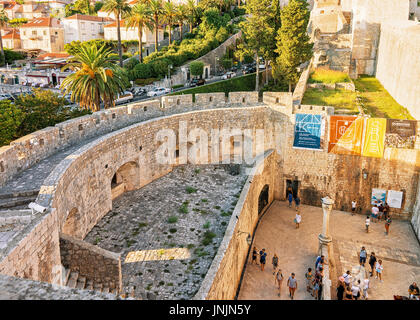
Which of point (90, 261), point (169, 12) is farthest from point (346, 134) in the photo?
point (169, 12)

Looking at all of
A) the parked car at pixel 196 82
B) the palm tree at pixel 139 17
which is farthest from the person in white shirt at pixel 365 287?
the palm tree at pixel 139 17

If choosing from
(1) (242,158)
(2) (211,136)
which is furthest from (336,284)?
(2) (211,136)

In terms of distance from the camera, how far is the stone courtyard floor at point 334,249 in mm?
12773

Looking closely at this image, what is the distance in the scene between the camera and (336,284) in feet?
43.0

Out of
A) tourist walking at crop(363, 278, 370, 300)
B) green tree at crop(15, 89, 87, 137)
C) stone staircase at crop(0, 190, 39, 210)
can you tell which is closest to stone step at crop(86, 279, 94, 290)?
stone staircase at crop(0, 190, 39, 210)

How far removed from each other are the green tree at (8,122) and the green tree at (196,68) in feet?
79.8

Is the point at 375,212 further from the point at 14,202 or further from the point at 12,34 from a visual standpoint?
the point at 12,34

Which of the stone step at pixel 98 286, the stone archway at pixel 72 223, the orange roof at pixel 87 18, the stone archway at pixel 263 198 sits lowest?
the stone archway at pixel 263 198

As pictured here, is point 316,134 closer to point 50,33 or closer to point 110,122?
point 110,122

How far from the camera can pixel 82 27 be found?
57.7 m

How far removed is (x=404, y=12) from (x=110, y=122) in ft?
82.9

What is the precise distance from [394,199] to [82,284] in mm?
15243

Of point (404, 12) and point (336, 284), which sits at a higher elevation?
point (404, 12)

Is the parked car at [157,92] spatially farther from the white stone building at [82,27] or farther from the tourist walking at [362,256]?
the white stone building at [82,27]
